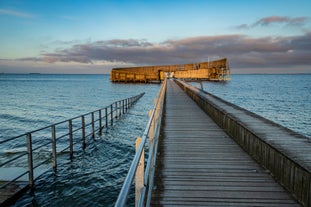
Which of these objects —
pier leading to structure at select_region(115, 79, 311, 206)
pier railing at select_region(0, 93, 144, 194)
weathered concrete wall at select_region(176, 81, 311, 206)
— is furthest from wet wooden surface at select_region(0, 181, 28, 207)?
weathered concrete wall at select_region(176, 81, 311, 206)

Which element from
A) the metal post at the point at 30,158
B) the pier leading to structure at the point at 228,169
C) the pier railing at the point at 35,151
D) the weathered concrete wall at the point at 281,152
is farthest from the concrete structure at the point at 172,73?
the metal post at the point at 30,158

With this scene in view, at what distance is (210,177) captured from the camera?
471 cm

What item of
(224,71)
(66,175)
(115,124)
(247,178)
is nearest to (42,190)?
(66,175)

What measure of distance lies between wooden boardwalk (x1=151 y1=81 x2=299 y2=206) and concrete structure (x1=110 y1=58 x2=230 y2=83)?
258 feet

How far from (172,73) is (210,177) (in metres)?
89.9

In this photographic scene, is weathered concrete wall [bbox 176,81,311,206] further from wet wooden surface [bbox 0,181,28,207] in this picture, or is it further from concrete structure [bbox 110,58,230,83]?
concrete structure [bbox 110,58,230,83]

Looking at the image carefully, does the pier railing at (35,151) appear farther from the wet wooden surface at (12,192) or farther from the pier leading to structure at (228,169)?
the pier leading to structure at (228,169)

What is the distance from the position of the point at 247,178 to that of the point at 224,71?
82625mm

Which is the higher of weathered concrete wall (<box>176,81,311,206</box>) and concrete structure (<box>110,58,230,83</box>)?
concrete structure (<box>110,58,230,83</box>)

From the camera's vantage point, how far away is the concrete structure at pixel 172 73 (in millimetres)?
84812

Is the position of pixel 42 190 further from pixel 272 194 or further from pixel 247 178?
pixel 272 194

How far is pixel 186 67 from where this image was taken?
87875 millimetres

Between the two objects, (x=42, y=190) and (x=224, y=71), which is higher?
(x=224, y=71)

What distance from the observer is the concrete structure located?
84812 mm
